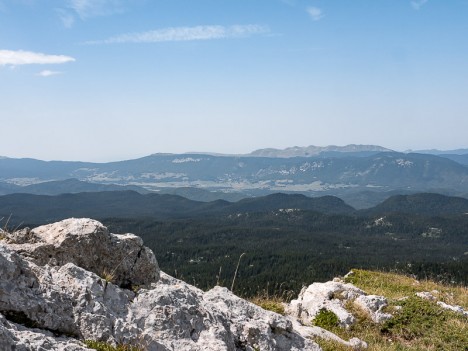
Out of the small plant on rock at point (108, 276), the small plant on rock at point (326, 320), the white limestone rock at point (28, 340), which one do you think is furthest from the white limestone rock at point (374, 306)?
the white limestone rock at point (28, 340)

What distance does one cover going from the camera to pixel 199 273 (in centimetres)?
19612

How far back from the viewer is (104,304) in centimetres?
830

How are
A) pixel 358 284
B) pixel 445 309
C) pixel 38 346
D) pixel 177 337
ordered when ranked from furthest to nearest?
pixel 358 284
pixel 445 309
pixel 177 337
pixel 38 346

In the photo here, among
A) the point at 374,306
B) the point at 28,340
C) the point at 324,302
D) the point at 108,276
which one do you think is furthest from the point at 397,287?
the point at 28,340

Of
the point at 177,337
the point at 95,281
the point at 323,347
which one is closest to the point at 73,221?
the point at 95,281

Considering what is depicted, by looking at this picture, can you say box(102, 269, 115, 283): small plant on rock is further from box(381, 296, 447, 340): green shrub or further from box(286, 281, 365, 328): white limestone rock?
box(381, 296, 447, 340): green shrub

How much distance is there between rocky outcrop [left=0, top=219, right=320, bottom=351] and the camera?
7094 millimetres

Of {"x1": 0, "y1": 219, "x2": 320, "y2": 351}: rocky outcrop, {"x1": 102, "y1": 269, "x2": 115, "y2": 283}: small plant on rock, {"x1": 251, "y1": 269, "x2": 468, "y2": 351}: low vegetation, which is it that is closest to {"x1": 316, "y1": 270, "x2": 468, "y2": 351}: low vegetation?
{"x1": 251, "y1": 269, "x2": 468, "y2": 351}: low vegetation

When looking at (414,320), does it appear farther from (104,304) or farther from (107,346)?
(107,346)

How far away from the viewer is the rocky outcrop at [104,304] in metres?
7.09

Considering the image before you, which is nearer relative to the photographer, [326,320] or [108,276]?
[108,276]

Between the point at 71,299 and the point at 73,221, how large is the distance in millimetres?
3233

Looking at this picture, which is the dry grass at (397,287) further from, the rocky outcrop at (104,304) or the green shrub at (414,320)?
the rocky outcrop at (104,304)

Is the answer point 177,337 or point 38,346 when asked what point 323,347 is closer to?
point 177,337
